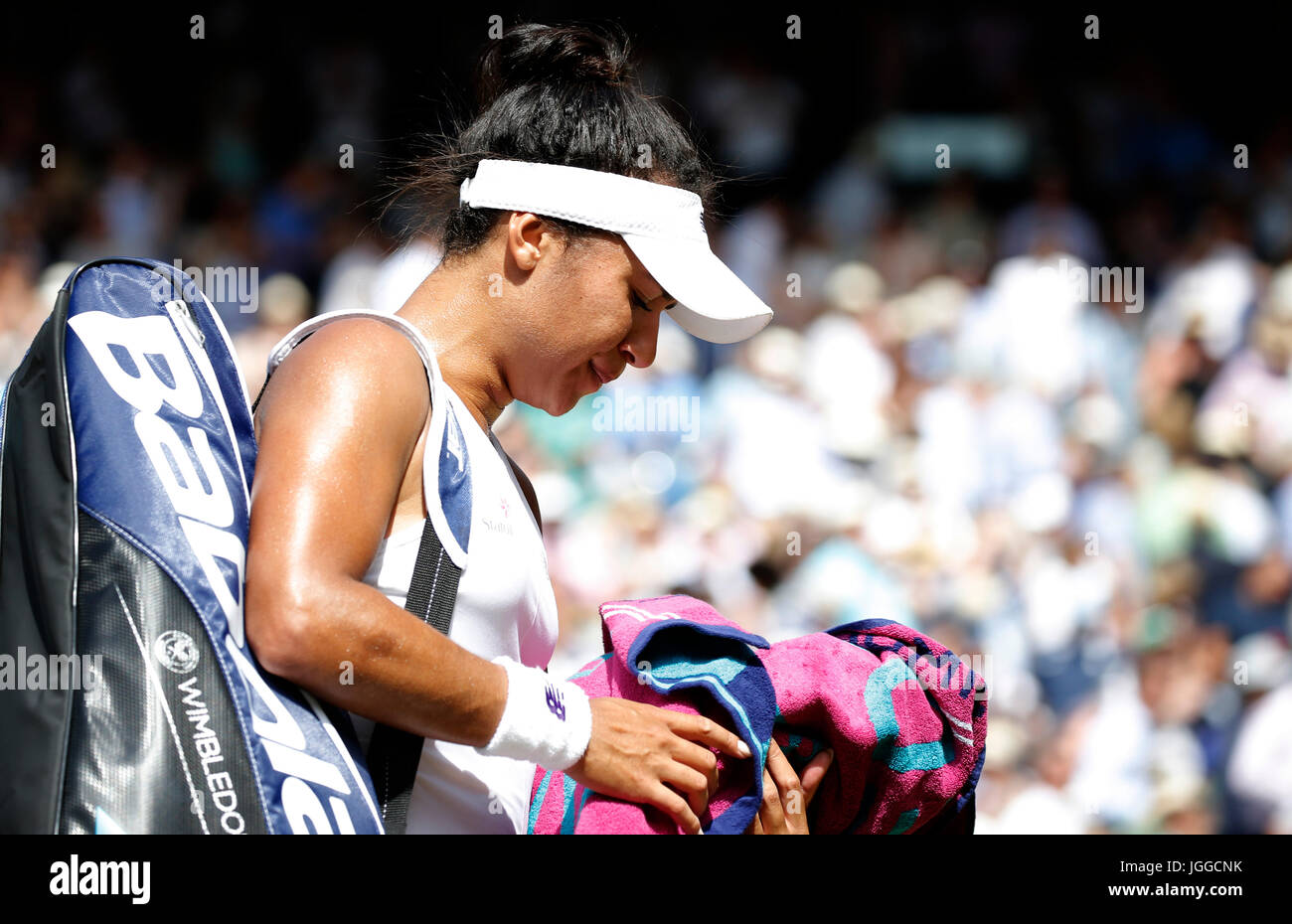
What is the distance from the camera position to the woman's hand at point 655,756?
1339 millimetres

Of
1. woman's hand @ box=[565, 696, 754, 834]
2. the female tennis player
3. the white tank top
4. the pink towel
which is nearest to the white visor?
the female tennis player

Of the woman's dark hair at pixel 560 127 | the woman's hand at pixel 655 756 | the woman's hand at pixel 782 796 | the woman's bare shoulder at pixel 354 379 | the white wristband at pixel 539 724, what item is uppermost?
the woman's dark hair at pixel 560 127

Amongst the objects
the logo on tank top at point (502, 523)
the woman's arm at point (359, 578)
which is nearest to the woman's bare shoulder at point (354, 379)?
the woman's arm at point (359, 578)

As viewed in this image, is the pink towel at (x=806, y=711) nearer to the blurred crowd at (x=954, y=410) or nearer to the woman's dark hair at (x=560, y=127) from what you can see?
the woman's dark hair at (x=560, y=127)

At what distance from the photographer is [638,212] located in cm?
156

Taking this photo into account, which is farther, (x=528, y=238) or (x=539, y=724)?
(x=528, y=238)

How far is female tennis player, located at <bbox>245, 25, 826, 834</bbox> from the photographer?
3.97ft

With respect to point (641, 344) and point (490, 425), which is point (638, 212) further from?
point (490, 425)

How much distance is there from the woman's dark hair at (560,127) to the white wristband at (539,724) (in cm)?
58

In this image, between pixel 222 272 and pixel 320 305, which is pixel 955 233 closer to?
pixel 320 305

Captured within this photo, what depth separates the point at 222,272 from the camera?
15.8 feet

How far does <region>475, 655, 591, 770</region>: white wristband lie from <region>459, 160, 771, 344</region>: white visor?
20.4 inches

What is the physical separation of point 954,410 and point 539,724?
403 centimetres

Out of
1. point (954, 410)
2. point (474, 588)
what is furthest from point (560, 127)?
point (954, 410)
